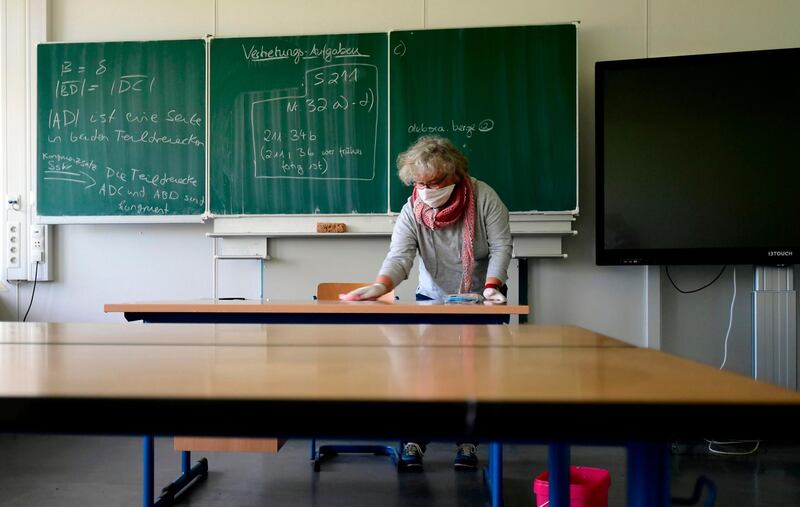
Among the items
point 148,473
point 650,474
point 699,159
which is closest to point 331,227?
point 148,473

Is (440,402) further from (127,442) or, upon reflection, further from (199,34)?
(199,34)

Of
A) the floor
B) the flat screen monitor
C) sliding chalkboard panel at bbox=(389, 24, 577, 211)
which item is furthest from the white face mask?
the floor

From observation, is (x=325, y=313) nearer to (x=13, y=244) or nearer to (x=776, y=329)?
(x=776, y=329)

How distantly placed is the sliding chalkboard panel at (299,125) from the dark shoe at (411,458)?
4.29 ft

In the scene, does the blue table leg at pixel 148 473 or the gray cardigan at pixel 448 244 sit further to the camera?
the gray cardigan at pixel 448 244

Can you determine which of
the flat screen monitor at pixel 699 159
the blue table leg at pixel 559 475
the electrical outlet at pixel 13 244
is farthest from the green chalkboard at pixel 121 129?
the blue table leg at pixel 559 475

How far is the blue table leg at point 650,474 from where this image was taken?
565 millimetres

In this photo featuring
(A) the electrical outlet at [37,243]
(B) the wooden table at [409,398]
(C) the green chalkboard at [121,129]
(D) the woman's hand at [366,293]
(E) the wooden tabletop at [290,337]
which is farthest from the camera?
(A) the electrical outlet at [37,243]

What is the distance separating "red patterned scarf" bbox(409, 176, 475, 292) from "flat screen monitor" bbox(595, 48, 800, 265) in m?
0.88

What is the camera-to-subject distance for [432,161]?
236 cm

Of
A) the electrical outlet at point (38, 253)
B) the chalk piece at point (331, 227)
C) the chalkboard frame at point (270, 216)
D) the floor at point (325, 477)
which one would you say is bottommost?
the floor at point (325, 477)

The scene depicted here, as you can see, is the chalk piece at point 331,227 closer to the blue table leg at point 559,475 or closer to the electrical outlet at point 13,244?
the electrical outlet at point 13,244

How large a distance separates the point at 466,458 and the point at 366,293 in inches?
32.9

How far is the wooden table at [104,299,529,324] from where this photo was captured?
179 cm
